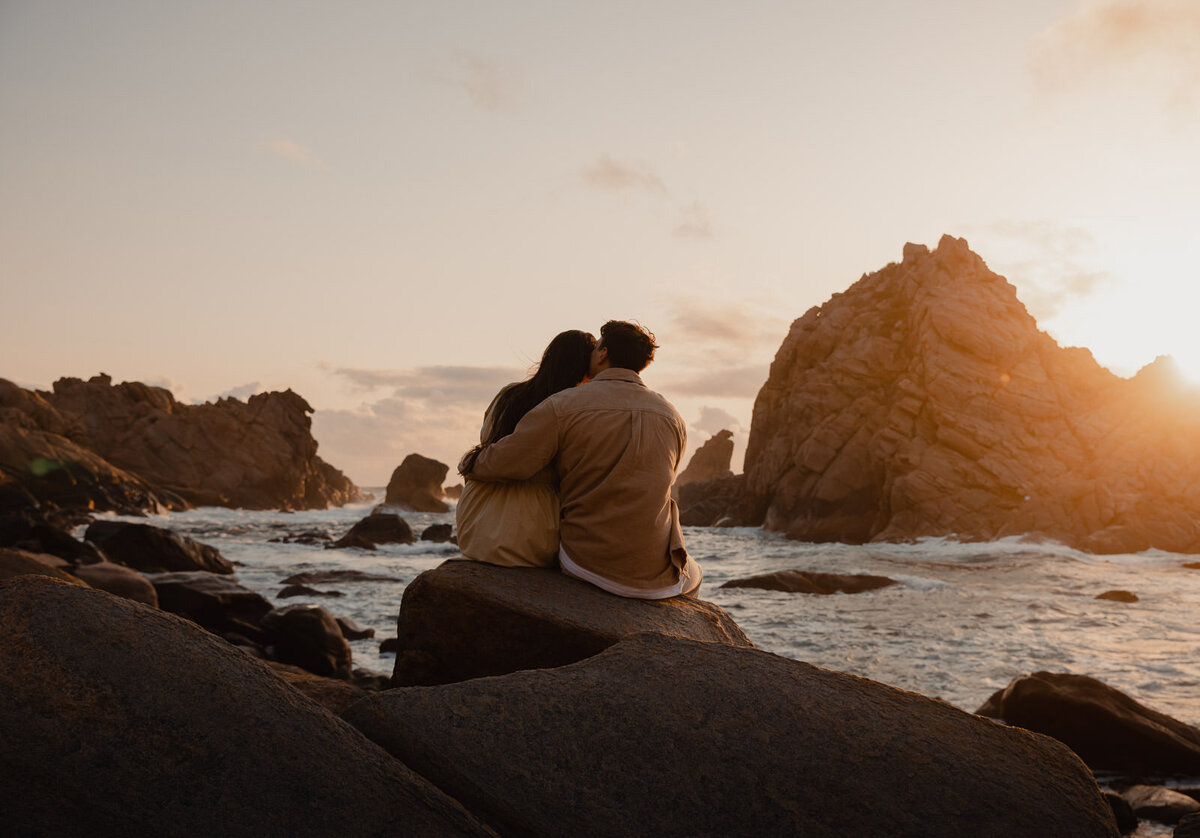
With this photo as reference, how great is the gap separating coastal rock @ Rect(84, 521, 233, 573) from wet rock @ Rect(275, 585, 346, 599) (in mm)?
2914

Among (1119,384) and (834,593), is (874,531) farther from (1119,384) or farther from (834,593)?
(834,593)

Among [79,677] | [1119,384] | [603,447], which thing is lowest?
[79,677]

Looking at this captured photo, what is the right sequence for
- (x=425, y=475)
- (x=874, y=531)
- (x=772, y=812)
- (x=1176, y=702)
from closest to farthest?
(x=772, y=812) < (x=1176, y=702) < (x=874, y=531) < (x=425, y=475)

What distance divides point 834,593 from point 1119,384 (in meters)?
38.3

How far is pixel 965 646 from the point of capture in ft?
46.6

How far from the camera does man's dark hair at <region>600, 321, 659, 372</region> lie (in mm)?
5180

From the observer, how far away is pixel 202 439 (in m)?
77.2

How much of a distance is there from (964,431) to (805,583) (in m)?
29.2

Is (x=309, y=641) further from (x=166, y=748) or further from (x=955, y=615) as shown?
(x=955, y=615)

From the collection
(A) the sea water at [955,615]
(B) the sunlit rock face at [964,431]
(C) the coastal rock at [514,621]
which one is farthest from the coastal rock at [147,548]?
(B) the sunlit rock face at [964,431]

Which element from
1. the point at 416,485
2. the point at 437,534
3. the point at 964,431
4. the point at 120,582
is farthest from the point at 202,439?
the point at 120,582

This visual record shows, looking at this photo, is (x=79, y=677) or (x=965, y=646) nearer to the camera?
(x=79, y=677)

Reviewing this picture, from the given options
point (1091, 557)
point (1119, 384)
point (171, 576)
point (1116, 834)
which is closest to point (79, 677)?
point (1116, 834)

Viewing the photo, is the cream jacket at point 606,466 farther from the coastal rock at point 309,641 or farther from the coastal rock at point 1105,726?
the coastal rock at point 309,641
